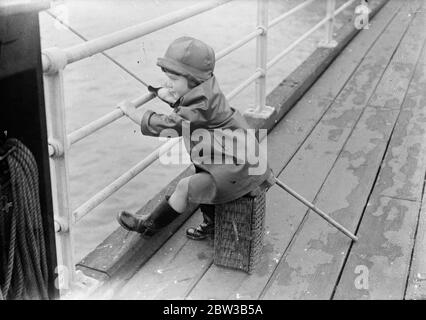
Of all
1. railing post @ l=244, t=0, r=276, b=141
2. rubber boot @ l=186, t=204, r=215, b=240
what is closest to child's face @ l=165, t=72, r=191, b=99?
rubber boot @ l=186, t=204, r=215, b=240

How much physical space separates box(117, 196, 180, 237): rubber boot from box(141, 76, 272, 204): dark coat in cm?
20

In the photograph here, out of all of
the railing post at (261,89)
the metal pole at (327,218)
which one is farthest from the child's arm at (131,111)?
the railing post at (261,89)

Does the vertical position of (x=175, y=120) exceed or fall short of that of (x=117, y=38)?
it falls short

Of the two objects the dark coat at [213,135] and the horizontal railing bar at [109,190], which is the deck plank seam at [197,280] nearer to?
the dark coat at [213,135]

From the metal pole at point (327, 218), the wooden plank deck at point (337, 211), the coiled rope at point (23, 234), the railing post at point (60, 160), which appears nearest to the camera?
the coiled rope at point (23, 234)

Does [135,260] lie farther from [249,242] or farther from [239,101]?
[239,101]

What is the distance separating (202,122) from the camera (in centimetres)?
248

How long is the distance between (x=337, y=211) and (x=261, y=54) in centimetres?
135

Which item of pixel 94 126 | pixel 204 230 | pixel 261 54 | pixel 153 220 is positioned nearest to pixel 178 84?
pixel 94 126

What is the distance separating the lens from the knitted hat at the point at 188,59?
8.02 ft

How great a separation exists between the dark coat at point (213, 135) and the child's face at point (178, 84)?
1.5 inches

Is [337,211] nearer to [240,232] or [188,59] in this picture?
[240,232]

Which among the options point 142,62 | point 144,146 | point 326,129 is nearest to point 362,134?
point 326,129

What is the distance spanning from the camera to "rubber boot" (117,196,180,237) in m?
2.70
